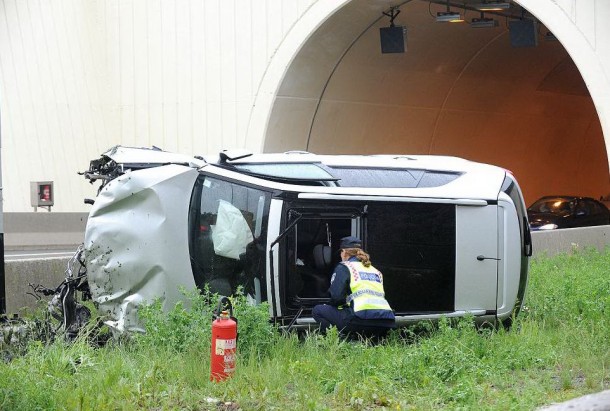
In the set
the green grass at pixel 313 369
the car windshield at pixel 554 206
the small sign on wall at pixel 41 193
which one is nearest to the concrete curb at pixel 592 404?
the green grass at pixel 313 369

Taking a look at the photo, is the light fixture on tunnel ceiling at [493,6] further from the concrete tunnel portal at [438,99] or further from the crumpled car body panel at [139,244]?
the crumpled car body panel at [139,244]

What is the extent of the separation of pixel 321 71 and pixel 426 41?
3756 millimetres

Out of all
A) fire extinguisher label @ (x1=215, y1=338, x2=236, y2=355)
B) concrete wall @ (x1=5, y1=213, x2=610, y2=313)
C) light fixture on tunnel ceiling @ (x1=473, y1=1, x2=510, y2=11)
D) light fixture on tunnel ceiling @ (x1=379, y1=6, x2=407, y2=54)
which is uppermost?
light fixture on tunnel ceiling @ (x1=473, y1=1, x2=510, y2=11)

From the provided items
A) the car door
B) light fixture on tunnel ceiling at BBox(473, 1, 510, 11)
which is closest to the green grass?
the car door

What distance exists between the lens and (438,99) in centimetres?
3089

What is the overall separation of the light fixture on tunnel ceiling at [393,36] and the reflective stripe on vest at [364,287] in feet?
50.4

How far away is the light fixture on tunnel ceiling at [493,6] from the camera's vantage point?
23711 mm

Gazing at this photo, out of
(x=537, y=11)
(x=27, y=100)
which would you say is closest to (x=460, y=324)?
(x=537, y=11)

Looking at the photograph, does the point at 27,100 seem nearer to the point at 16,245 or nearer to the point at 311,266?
the point at 16,245

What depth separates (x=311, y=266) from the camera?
11.3 meters

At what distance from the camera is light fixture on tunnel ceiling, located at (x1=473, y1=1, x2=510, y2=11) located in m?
23.7

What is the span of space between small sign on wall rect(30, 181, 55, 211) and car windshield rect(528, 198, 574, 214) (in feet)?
45.5

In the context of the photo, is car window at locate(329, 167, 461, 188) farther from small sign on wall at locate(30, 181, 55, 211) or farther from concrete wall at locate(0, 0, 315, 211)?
small sign on wall at locate(30, 181, 55, 211)

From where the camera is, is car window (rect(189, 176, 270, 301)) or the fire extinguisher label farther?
car window (rect(189, 176, 270, 301))
